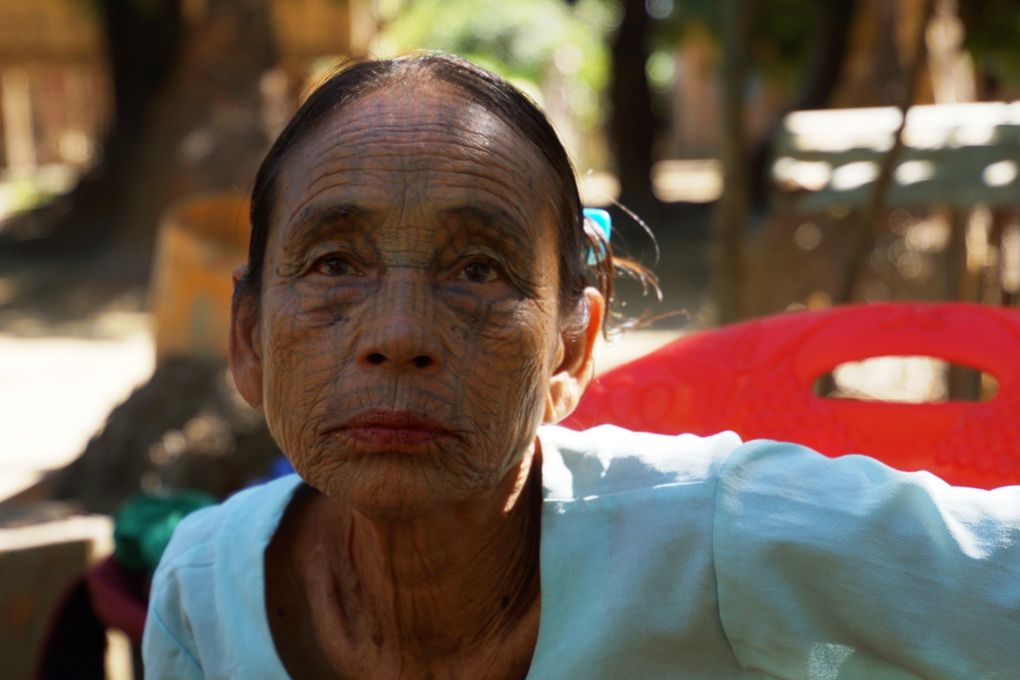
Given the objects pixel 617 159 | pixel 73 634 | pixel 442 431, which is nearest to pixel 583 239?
pixel 442 431

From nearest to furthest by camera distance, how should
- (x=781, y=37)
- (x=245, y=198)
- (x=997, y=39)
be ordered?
(x=245, y=198) < (x=997, y=39) < (x=781, y=37)

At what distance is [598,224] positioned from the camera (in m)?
1.90

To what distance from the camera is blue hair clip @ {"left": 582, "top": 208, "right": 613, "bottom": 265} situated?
185cm

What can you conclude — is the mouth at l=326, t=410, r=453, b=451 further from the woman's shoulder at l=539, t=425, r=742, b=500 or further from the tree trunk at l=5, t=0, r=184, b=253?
the tree trunk at l=5, t=0, r=184, b=253

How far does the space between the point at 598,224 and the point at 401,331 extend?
0.53m

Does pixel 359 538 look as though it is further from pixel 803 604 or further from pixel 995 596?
pixel 995 596

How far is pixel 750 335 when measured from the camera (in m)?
2.46

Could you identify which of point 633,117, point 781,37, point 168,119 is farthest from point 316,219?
point 633,117

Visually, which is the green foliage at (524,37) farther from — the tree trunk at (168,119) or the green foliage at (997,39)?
the green foliage at (997,39)

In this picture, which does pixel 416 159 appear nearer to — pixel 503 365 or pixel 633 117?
pixel 503 365

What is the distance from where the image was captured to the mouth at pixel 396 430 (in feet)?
4.78

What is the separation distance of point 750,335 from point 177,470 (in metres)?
2.73

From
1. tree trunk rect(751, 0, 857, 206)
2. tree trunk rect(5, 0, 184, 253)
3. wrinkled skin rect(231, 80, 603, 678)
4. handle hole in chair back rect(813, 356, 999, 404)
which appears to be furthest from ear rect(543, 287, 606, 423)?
tree trunk rect(5, 0, 184, 253)

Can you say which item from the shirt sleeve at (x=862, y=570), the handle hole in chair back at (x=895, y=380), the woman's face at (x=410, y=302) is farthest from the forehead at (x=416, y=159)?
the handle hole in chair back at (x=895, y=380)
